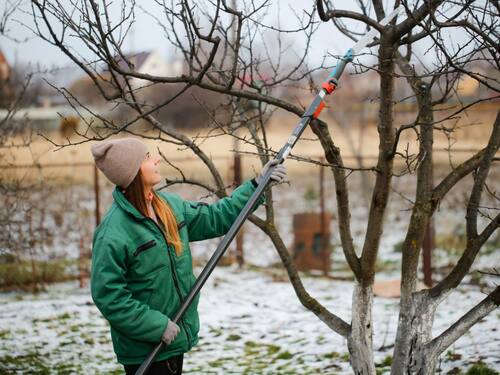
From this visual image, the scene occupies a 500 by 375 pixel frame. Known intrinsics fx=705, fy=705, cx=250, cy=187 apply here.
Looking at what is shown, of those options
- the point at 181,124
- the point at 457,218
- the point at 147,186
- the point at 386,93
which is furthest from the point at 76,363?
the point at 181,124

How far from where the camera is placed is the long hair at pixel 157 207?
2904mm

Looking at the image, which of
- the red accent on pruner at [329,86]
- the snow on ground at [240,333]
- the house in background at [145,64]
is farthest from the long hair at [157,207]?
the snow on ground at [240,333]

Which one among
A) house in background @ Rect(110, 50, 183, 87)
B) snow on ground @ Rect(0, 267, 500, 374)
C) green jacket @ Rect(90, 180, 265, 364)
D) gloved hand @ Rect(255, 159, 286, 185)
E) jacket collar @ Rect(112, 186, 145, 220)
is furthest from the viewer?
snow on ground @ Rect(0, 267, 500, 374)

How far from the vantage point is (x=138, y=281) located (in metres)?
2.88

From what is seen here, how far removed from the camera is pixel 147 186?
296cm

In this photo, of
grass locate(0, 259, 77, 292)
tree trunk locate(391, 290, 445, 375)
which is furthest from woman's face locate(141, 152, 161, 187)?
grass locate(0, 259, 77, 292)

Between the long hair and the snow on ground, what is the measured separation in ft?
7.19

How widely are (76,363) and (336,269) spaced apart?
4716mm

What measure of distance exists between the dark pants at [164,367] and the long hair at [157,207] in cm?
45

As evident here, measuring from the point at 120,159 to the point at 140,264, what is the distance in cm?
43

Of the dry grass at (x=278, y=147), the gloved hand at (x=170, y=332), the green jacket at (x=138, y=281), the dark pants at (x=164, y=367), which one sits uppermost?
the dry grass at (x=278, y=147)

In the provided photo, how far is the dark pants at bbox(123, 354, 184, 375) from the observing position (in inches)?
115

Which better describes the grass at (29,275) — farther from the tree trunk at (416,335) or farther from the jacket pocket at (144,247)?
the jacket pocket at (144,247)

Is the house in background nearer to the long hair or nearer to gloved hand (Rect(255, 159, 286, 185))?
the long hair
